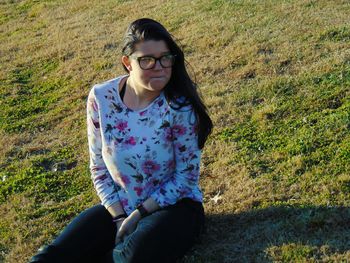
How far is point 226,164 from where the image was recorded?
595 cm

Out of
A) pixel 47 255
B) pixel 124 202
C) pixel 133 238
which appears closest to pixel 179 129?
pixel 124 202

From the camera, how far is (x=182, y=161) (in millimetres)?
4492

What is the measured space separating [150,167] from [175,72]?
0.74 m

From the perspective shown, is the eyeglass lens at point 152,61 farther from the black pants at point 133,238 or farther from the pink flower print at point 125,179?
the black pants at point 133,238

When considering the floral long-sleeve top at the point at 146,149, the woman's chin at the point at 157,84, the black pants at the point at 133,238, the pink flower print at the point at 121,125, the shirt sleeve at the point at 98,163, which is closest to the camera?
the black pants at the point at 133,238

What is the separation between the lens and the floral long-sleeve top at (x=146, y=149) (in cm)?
446

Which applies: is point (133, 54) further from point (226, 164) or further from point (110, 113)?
point (226, 164)

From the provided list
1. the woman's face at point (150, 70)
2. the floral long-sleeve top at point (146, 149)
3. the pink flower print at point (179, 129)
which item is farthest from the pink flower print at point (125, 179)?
the woman's face at point (150, 70)

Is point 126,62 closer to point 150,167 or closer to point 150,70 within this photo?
point 150,70

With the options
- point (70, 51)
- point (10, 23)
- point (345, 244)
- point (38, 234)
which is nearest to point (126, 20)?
point (70, 51)

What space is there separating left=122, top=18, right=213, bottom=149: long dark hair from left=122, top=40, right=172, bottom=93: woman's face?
0.04 m

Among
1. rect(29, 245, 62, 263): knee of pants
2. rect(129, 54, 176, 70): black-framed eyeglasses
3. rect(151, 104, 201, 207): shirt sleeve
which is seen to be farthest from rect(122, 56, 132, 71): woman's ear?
rect(29, 245, 62, 263): knee of pants

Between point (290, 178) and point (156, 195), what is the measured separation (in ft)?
4.80

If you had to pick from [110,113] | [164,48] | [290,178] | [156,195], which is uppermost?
[164,48]
